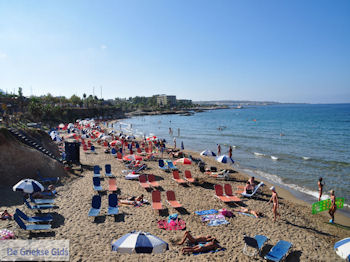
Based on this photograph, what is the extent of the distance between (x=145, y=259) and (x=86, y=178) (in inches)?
325

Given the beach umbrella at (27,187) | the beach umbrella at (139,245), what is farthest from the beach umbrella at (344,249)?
the beach umbrella at (27,187)

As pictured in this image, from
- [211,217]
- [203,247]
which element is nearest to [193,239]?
[203,247]

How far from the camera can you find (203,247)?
20.7 feet

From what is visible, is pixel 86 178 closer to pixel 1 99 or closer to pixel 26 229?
pixel 26 229

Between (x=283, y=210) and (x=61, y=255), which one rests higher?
(x=61, y=255)

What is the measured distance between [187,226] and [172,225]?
528mm

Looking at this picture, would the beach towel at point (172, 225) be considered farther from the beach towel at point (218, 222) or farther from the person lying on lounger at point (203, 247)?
the person lying on lounger at point (203, 247)

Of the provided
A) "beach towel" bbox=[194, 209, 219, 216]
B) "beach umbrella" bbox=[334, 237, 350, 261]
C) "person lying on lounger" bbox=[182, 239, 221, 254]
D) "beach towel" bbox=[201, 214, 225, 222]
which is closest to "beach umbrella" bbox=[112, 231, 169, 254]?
"person lying on lounger" bbox=[182, 239, 221, 254]

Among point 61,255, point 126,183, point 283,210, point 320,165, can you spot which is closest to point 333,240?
point 283,210

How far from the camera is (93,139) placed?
2967 cm

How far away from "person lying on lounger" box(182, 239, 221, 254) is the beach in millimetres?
160

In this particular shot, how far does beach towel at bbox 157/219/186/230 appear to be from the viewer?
24.8 feet

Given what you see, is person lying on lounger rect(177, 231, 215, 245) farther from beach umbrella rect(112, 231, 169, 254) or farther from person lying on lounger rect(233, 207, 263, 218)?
person lying on lounger rect(233, 207, 263, 218)

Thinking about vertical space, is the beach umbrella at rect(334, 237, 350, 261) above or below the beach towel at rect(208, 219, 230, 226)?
above
